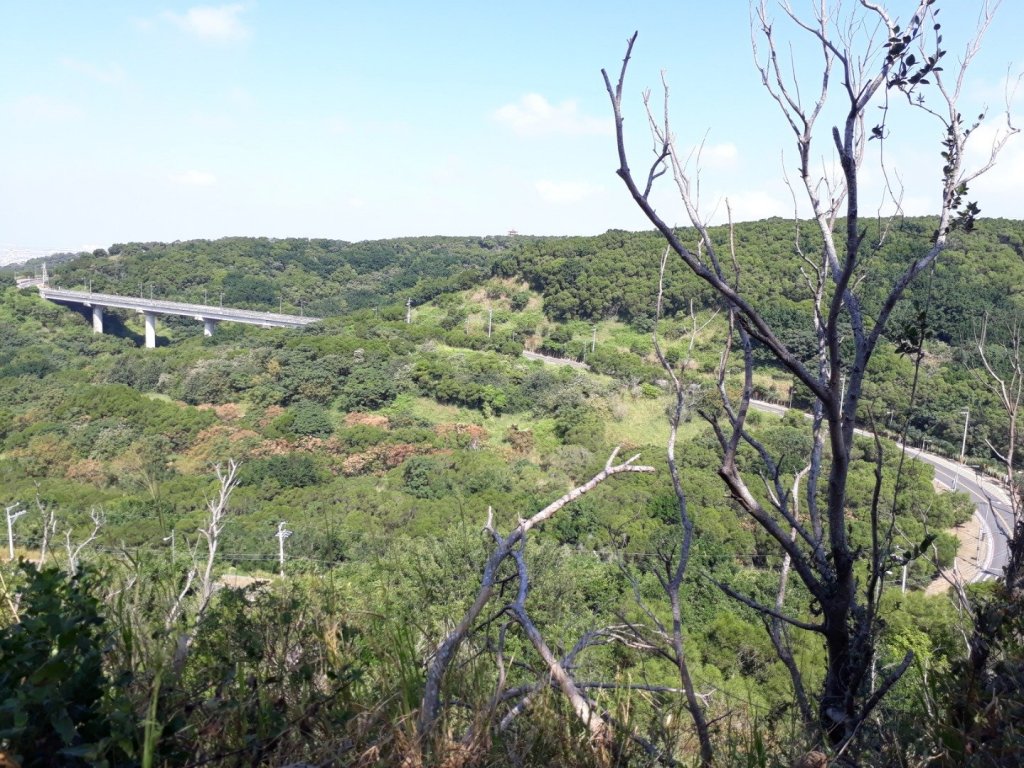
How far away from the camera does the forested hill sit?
26.2 m

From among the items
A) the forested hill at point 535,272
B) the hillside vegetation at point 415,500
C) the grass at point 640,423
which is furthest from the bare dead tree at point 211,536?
the grass at point 640,423

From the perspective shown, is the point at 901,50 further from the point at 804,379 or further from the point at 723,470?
the point at 723,470

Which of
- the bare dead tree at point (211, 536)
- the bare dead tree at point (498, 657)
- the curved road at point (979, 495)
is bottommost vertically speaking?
the curved road at point (979, 495)

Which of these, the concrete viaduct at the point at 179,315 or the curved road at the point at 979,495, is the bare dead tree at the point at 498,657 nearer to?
the curved road at the point at 979,495

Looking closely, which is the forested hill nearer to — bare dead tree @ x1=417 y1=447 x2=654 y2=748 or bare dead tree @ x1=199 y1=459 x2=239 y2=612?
bare dead tree @ x1=199 y1=459 x2=239 y2=612

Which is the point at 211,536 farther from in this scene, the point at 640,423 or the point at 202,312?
the point at 202,312

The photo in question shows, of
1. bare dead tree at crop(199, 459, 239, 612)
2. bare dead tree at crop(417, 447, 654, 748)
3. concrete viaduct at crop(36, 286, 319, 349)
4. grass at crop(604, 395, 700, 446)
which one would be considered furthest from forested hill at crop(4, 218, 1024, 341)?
bare dead tree at crop(417, 447, 654, 748)

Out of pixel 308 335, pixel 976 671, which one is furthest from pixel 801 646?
pixel 308 335

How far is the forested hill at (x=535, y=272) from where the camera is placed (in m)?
26.2

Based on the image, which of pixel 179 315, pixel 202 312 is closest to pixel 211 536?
pixel 202 312

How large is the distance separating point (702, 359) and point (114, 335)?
33.2 m

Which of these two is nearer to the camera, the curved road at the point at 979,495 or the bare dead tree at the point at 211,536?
the bare dead tree at the point at 211,536

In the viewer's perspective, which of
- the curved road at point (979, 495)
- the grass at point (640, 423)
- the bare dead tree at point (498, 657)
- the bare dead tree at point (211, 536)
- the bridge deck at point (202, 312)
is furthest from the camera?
the bridge deck at point (202, 312)

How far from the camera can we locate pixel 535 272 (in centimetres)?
3844
